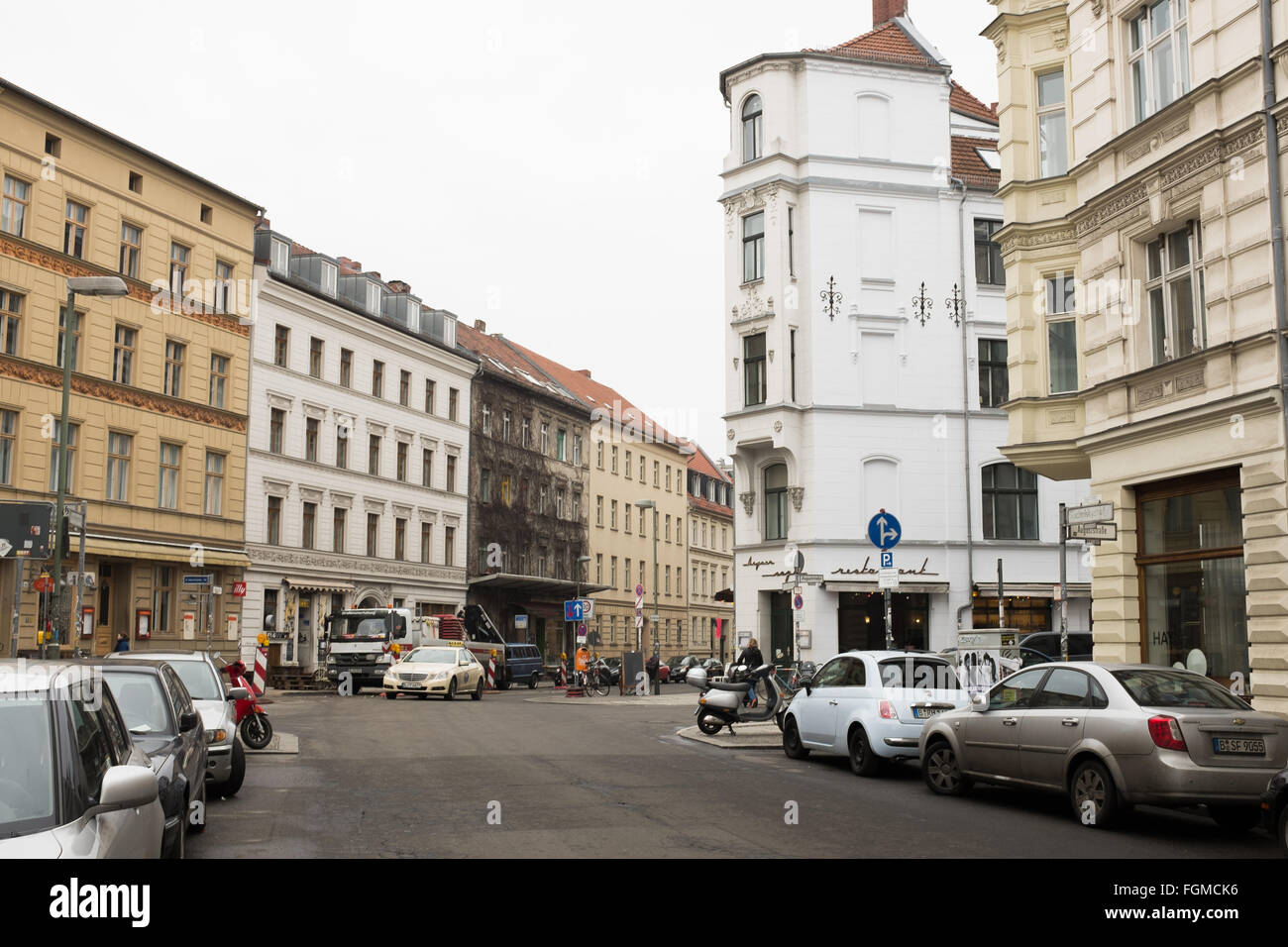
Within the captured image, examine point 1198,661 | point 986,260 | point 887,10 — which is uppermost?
point 887,10

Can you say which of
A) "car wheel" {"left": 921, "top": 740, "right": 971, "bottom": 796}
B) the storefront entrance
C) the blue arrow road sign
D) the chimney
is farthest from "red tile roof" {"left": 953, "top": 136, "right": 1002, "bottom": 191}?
"car wheel" {"left": 921, "top": 740, "right": 971, "bottom": 796}

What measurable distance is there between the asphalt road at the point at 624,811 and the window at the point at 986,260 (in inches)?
898

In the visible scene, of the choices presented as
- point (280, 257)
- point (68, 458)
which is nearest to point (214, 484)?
point (68, 458)

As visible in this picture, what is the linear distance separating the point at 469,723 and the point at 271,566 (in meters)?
23.8

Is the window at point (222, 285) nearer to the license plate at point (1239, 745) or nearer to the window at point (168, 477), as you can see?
the window at point (168, 477)

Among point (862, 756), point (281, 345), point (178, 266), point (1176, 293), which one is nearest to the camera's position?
point (862, 756)

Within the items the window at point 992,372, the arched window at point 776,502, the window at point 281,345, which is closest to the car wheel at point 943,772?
the arched window at point 776,502

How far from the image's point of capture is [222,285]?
145 feet

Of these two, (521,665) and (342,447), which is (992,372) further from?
(342,447)

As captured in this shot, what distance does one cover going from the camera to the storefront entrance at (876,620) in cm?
3641

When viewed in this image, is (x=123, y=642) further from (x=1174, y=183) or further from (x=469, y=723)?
(x=1174, y=183)

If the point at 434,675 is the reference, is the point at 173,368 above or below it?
above

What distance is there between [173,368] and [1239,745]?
123 ft
